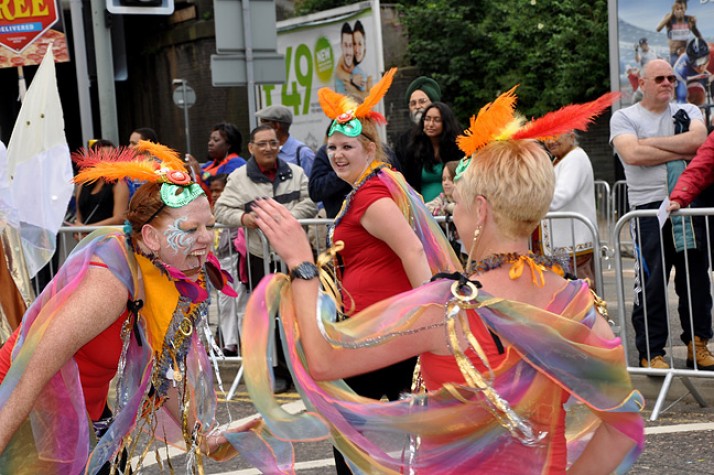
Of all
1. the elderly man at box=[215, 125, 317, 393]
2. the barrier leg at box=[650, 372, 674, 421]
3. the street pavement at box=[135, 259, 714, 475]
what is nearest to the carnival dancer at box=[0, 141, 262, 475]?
the street pavement at box=[135, 259, 714, 475]

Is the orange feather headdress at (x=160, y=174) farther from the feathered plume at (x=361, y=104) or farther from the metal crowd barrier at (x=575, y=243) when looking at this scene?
the metal crowd barrier at (x=575, y=243)

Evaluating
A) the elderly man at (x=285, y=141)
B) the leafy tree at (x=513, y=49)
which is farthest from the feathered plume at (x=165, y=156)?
the leafy tree at (x=513, y=49)

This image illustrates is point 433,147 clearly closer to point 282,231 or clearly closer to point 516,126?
point 516,126

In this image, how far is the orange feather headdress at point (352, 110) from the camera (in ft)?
15.6

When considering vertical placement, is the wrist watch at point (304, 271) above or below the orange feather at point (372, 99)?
below

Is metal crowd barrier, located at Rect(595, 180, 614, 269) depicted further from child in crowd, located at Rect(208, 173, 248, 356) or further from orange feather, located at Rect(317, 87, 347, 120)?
orange feather, located at Rect(317, 87, 347, 120)

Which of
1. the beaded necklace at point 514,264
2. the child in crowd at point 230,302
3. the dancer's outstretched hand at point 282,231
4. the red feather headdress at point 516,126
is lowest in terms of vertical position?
Answer: the child in crowd at point 230,302

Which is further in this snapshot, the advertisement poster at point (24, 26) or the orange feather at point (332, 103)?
the advertisement poster at point (24, 26)

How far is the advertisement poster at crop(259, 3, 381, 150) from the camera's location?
1647cm

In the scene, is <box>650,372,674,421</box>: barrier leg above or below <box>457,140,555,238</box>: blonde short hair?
below

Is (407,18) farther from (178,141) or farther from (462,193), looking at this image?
(462,193)

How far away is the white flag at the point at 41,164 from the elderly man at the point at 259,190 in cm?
115

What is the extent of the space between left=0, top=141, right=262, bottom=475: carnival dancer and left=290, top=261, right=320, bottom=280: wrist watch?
1.08m

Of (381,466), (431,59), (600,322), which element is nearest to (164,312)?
(381,466)
